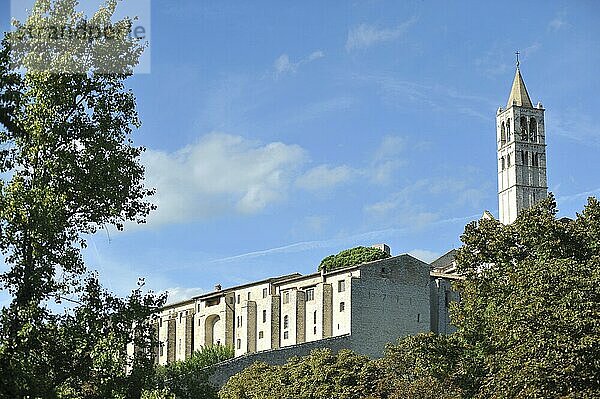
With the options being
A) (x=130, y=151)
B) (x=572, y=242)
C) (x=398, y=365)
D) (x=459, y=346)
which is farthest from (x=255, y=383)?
(x=130, y=151)

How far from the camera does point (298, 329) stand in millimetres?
75438

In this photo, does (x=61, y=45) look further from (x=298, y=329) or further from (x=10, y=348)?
(x=298, y=329)

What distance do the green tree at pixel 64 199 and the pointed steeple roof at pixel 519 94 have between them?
342ft

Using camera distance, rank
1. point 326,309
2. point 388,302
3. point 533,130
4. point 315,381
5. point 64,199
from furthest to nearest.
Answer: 1. point 533,130
2. point 326,309
3. point 388,302
4. point 315,381
5. point 64,199

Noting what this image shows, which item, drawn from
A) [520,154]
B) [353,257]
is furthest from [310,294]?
[520,154]

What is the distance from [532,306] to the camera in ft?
112

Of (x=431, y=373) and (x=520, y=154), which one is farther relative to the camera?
(x=520, y=154)

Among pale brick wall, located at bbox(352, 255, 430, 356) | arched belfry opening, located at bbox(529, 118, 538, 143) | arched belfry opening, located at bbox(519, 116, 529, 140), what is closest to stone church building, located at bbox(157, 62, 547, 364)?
pale brick wall, located at bbox(352, 255, 430, 356)

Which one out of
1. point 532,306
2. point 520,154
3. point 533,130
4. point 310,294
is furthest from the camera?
point 533,130

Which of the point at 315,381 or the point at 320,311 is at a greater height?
the point at 320,311

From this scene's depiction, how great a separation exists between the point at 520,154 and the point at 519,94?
8.46 m

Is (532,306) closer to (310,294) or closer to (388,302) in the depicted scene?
(388,302)

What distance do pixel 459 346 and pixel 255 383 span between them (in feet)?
46.7

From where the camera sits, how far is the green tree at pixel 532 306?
3222 cm
